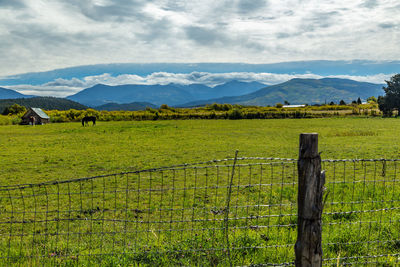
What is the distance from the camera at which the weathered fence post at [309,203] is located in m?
3.39

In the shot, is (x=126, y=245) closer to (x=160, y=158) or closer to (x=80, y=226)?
(x=80, y=226)

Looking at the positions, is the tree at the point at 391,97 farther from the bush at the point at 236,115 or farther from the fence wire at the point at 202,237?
the fence wire at the point at 202,237

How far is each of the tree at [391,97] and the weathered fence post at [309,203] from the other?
74730 mm

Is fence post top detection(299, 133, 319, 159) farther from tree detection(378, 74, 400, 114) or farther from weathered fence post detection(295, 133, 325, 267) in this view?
tree detection(378, 74, 400, 114)

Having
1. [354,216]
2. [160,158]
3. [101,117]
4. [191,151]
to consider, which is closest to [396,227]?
[354,216]

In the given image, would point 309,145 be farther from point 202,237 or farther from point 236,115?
point 236,115

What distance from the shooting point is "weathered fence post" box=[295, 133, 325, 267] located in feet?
11.1

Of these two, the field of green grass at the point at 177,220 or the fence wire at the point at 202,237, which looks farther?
the field of green grass at the point at 177,220

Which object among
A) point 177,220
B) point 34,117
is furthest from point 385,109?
point 177,220

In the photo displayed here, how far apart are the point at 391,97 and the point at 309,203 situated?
75.2 metres

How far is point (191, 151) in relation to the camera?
1959 centimetres

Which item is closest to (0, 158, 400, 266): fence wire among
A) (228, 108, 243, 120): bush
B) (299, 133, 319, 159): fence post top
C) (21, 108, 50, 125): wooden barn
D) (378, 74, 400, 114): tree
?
(299, 133, 319, 159): fence post top

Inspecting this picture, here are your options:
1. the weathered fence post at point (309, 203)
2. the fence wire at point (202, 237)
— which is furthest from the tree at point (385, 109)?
the weathered fence post at point (309, 203)

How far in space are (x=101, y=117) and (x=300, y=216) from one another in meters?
72.1
